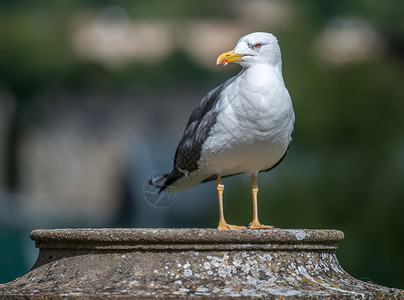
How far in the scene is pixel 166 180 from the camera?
4.80 meters

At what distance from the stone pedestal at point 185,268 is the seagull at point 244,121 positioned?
91 centimetres

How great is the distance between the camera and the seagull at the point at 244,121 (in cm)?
409

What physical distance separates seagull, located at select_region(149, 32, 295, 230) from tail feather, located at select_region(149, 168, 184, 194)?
0.14 meters

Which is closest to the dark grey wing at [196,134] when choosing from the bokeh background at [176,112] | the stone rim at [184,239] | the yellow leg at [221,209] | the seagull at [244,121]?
the seagull at [244,121]

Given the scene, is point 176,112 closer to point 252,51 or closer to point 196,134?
point 196,134

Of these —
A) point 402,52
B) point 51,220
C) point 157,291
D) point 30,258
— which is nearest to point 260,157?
point 157,291

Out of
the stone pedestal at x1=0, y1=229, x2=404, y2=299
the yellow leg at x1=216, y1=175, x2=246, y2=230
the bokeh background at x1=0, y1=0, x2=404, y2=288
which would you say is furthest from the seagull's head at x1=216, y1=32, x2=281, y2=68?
the bokeh background at x1=0, y1=0, x2=404, y2=288

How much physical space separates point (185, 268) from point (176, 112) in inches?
1022

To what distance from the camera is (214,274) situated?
311 cm

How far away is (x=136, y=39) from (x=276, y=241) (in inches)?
1021

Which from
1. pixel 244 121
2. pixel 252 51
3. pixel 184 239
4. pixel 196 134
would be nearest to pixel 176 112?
pixel 196 134

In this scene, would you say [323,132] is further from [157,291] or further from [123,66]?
[123,66]

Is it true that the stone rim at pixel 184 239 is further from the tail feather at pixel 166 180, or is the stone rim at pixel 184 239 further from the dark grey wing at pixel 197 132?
the tail feather at pixel 166 180

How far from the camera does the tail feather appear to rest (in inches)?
184
